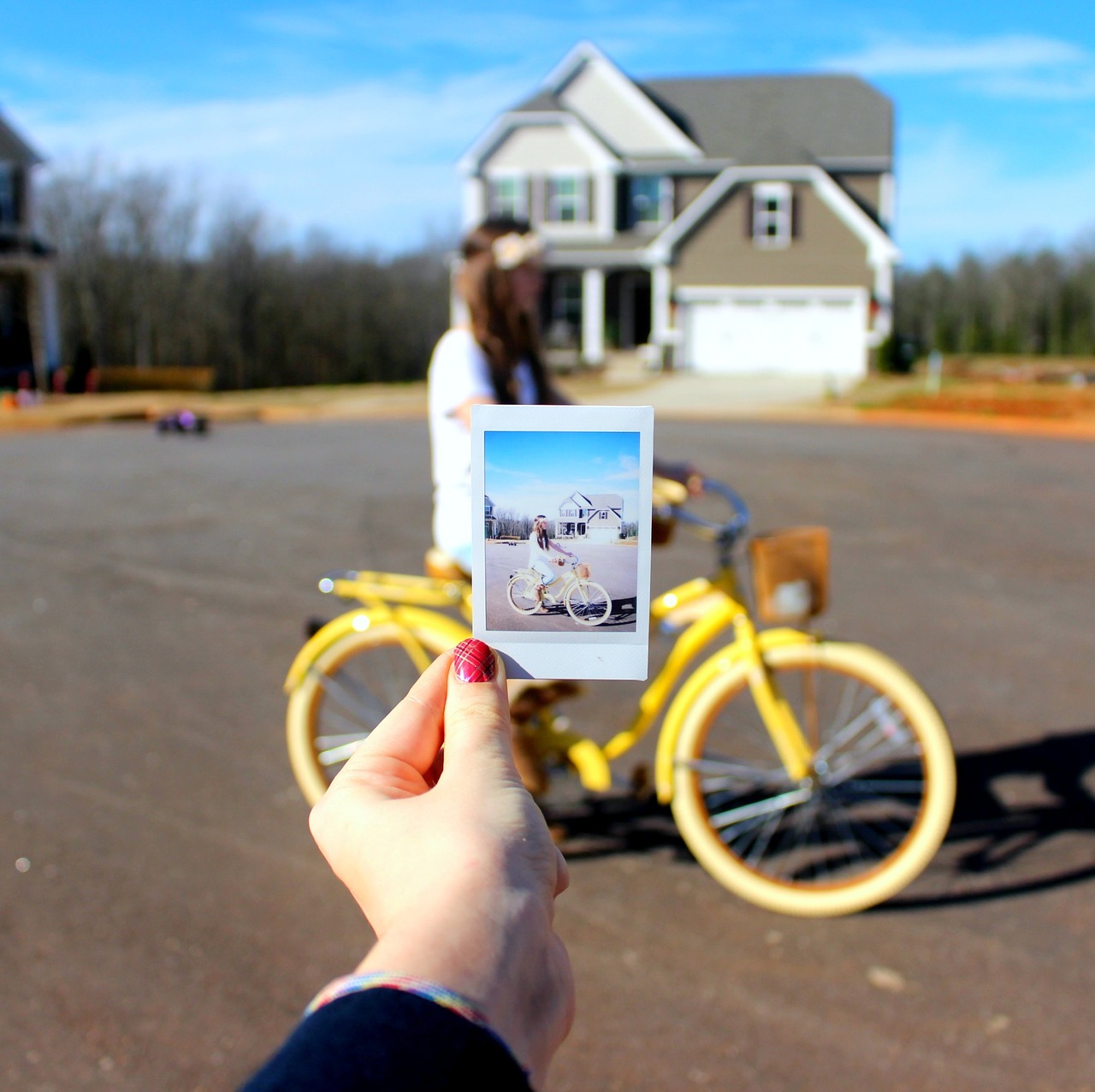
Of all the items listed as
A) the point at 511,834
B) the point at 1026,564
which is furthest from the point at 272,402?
the point at 511,834

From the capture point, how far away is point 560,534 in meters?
1.16

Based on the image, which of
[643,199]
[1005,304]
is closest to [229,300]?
[643,199]

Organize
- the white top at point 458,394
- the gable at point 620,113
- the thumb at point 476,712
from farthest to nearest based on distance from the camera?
the gable at point 620,113 < the white top at point 458,394 < the thumb at point 476,712

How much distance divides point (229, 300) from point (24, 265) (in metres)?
8.84

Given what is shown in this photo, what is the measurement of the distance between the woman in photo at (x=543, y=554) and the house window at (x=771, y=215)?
111ft

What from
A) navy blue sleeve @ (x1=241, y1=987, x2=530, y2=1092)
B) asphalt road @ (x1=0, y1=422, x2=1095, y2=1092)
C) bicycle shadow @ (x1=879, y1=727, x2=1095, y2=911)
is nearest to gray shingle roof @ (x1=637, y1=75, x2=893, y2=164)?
asphalt road @ (x1=0, y1=422, x2=1095, y2=1092)

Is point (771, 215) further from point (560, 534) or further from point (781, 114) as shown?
point (560, 534)

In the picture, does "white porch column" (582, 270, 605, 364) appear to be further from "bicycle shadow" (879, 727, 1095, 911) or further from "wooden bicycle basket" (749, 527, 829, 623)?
"wooden bicycle basket" (749, 527, 829, 623)

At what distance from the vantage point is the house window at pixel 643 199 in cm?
3581

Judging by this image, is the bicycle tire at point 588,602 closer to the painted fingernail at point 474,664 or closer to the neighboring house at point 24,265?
the painted fingernail at point 474,664

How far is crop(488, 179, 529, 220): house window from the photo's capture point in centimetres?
3484

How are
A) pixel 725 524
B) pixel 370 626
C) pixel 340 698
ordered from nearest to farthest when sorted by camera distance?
pixel 725 524
pixel 370 626
pixel 340 698

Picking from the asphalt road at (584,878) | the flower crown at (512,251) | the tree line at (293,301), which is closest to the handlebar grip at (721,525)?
the flower crown at (512,251)

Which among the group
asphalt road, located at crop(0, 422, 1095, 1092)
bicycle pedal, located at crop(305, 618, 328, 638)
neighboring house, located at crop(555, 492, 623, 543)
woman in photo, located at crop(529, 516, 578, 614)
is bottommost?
asphalt road, located at crop(0, 422, 1095, 1092)
